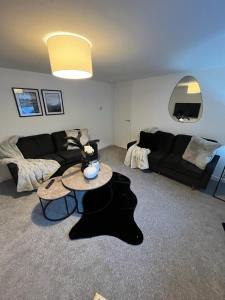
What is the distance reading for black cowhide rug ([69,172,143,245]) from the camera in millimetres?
1696

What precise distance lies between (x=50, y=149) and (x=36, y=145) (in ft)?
0.99

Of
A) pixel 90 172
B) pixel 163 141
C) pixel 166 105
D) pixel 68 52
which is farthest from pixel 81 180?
pixel 166 105

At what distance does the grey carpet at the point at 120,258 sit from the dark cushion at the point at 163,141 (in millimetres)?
1373

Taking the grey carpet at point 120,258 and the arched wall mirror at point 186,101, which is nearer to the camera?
the grey carpet at point 120,258

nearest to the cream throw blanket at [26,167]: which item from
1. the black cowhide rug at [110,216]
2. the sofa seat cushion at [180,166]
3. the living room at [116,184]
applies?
the living room at [116,184]

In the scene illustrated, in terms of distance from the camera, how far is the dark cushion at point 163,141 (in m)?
3.18

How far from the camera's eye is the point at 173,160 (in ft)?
9.00

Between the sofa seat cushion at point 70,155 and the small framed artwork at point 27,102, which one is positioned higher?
the small framed artwork at point 27,102

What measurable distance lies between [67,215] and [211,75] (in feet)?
11.7

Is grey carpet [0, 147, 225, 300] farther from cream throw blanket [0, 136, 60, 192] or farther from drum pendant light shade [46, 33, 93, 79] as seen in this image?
drum pendant light shade [46, 33, 93, 79]

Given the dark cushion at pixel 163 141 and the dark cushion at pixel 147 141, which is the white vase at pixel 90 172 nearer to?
the dark cushion at pixel 147 141

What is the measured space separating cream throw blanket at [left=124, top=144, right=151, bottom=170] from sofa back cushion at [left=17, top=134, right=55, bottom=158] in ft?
6.04

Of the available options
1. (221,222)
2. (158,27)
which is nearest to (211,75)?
(158,27)

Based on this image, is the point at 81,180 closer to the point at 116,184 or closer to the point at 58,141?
the point at 116,184
